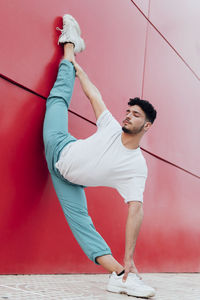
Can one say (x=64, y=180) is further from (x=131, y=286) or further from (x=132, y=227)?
(x=131, y=286)

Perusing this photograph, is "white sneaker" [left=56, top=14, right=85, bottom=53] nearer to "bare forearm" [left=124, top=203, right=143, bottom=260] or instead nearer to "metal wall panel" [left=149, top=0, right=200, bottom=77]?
"bare forearm" [left=124, top=203, right=143, bottom=260]

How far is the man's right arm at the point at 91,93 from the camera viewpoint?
8.39 feet

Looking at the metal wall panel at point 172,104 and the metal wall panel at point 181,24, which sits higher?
the metal wall panel at point 181,24

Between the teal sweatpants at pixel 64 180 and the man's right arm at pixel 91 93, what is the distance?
14 centimetres

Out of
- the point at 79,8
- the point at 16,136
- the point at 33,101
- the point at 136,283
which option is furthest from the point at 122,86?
the point at 136,283

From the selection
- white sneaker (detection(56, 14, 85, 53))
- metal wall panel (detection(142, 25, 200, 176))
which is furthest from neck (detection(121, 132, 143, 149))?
metal wall panel (detection(142, 25, 200, 176))

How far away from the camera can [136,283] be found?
6.73 ft

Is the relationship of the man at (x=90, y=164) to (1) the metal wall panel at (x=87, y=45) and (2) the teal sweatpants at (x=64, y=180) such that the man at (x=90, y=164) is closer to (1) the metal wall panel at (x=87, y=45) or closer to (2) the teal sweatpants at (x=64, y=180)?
(2) the teal sweatpants at (x=64, y=180)

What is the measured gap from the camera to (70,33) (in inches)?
102

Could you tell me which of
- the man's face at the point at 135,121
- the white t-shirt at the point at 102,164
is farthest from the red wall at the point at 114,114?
the man's face at the point at 135,121

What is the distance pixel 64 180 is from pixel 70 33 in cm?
99

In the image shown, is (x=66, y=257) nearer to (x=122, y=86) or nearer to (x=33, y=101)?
(x=33, y=101)

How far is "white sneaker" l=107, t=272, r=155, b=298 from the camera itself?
201 cm

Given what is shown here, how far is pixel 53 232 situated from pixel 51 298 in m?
0.86
